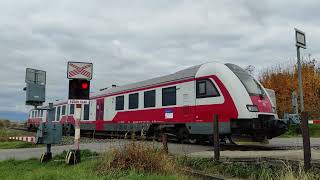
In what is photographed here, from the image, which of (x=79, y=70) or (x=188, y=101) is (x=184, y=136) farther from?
(x=79, y=70)

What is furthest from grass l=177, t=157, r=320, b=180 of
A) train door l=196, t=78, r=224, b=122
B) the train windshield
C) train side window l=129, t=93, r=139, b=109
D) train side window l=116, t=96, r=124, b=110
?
train side window l=116, t=96, r=124, b=110

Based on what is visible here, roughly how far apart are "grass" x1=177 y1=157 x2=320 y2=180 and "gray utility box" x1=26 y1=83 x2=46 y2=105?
18.5 feet

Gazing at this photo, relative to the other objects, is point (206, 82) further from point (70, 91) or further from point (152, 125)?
point (70, 91)

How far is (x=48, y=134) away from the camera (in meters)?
11.7

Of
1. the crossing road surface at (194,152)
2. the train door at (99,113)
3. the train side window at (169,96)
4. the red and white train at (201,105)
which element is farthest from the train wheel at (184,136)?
the train door at (99,113)

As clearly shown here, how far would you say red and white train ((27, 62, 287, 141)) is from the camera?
1452cm

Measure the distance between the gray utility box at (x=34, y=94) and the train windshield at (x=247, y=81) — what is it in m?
7.18

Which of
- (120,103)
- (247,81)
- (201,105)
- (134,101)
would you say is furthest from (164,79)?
(120,103)

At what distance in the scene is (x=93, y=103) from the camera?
87.1ft

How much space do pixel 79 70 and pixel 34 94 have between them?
263 cm

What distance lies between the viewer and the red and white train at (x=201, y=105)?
14516 mm

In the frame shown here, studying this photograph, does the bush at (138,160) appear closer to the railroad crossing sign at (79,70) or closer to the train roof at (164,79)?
the railroad crossing sign at (79,70)

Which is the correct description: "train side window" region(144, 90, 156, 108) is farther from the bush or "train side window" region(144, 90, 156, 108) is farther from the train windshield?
the bush

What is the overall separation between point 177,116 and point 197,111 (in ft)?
4.31
